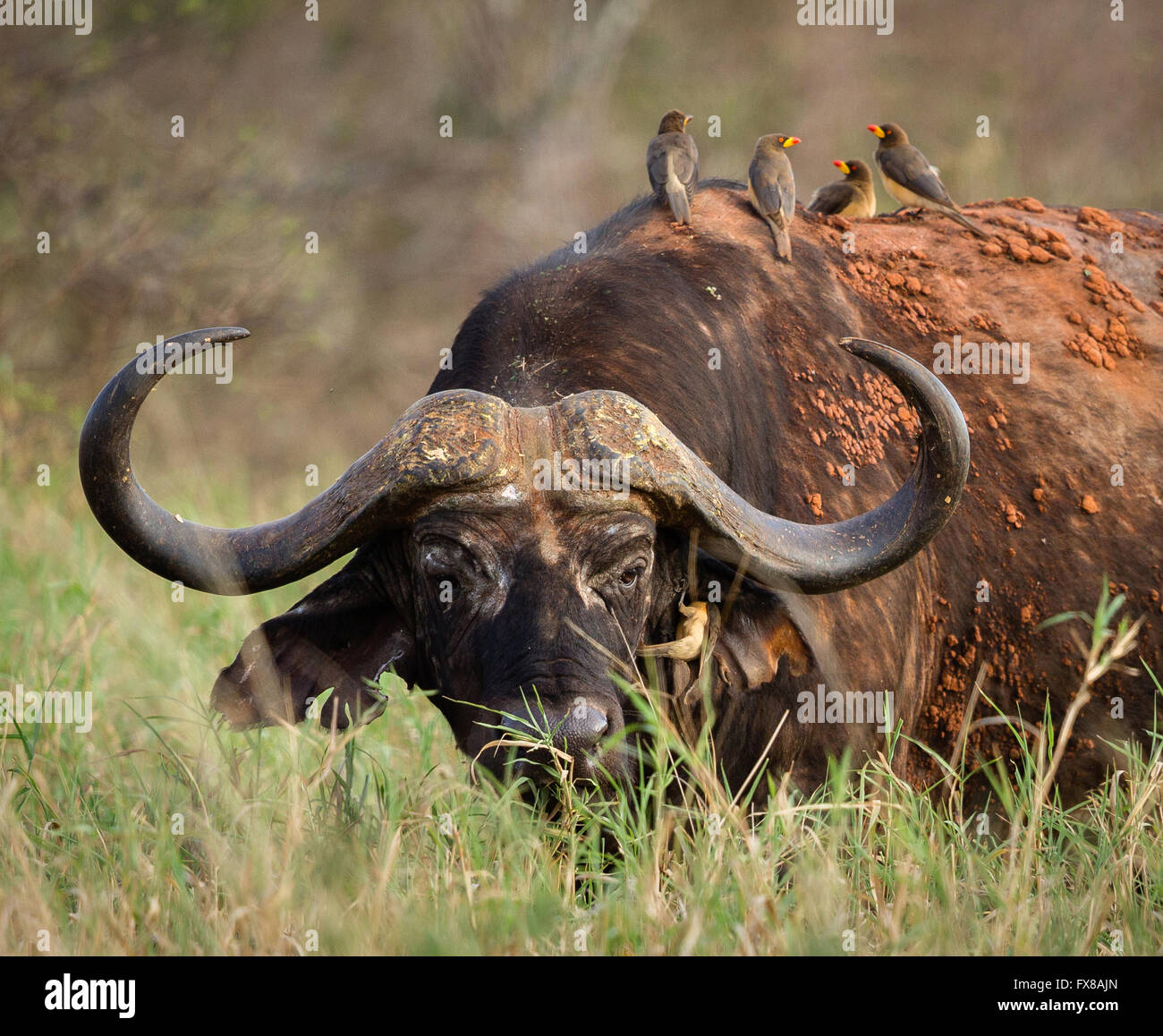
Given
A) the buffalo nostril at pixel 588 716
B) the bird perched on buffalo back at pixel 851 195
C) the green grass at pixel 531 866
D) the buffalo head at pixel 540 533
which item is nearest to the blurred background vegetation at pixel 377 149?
the bird perched on buffalo back at pixel 851 195

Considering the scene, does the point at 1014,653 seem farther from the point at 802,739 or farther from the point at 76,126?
the point at 76,126

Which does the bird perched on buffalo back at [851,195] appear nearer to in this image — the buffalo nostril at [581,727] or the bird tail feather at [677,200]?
the bird tail feather at [677,200]

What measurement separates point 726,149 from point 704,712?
46.7 feet

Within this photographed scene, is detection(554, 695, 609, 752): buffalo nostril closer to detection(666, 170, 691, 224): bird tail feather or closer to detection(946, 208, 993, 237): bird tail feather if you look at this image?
detection(666, 170, 691, 224): bird tail feather

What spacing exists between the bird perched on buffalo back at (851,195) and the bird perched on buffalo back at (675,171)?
3.39 ft

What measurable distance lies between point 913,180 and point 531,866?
3.45 m

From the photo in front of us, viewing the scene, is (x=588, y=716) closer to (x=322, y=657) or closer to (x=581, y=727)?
(x=581, y=727)

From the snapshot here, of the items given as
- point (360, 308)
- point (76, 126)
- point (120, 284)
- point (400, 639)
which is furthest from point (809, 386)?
point (360, 308)

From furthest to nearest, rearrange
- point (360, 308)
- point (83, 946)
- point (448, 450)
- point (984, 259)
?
point (360, 308), point (984, 259), point (448, 450), point (83, 946)

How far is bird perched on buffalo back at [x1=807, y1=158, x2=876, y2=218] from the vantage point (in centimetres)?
605

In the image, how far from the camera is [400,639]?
4.42m

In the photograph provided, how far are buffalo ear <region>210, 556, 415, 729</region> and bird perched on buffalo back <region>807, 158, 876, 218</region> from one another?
2859mm

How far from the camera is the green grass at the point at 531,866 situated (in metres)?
3.28

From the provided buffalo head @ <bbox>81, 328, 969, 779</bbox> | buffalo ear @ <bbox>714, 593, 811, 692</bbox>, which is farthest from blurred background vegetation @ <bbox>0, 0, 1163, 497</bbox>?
buffalo ear @ <bbox>714, 593, 811, 692</bbox>
